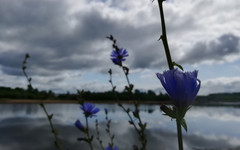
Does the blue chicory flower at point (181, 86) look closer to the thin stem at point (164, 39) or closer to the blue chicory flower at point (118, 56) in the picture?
the thin stem at point (164, 39)

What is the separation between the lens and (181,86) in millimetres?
510

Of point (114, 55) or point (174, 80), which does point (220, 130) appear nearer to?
point (114, 55)

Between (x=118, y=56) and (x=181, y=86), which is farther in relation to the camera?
(x=118, y=56)

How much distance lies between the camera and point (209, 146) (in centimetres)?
1772

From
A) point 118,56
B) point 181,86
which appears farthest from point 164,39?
point 118,56

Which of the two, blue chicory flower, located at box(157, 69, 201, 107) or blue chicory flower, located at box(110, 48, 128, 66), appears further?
blue chicory flower, located at box(110, 48, 128, 66)

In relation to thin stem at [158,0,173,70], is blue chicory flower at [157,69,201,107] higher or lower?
lower

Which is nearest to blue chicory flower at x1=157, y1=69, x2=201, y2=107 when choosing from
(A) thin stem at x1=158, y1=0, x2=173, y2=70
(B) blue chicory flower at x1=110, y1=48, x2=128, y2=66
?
(A) thin stem at x1=158, y1=0, x2=173, y2=70

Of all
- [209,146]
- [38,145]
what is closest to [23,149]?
[38,145]

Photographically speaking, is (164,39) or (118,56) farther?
(118,56)

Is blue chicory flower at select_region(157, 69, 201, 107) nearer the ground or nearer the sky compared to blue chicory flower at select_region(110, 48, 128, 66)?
nearer the ground

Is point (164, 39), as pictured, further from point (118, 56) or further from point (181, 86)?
point (118, 56)

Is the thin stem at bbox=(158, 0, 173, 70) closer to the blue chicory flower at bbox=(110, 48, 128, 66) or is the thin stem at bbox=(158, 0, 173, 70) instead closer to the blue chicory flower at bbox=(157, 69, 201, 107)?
the blue chicory flower at bbox=(157, 69, 201, 107)

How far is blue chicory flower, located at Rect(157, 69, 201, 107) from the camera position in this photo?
1.64ft
